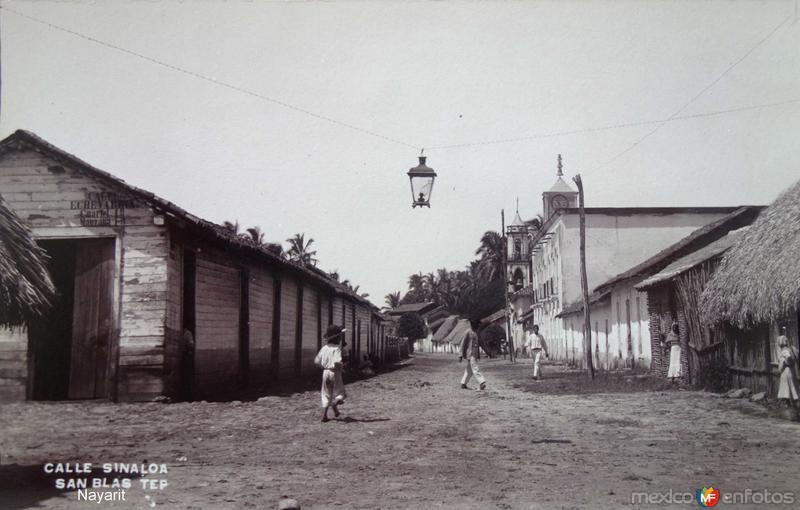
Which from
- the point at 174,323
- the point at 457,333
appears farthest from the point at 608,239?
the point at 457,333

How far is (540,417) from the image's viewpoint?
1116 cm

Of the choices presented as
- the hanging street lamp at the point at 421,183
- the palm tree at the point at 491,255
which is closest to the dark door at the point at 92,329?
the hanging street lamp at the point at 421,183

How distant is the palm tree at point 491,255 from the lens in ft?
254

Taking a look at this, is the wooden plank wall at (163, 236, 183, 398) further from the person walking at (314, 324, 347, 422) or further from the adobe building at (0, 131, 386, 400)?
the person walking at (314, 324, 347, 422)

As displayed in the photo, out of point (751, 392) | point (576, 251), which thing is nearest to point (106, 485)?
point (751, 392)

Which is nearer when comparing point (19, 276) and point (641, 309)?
point (19, 276)

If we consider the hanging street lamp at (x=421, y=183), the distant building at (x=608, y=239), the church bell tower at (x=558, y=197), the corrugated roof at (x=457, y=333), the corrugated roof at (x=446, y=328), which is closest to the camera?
the hanging street lamp at (x=421, y=183)

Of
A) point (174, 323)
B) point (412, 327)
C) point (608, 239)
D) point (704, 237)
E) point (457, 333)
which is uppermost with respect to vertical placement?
point (608, 239)

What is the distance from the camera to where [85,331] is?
13141mm

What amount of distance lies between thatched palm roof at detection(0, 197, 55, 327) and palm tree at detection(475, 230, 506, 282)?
7001cm

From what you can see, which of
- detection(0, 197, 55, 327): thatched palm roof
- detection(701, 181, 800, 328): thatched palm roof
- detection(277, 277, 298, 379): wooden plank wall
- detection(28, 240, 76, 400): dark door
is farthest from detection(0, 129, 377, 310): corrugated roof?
detection(701, 181, 800, 328): thatched palm roof

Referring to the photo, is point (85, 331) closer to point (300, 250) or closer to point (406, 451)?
point (406, 451)

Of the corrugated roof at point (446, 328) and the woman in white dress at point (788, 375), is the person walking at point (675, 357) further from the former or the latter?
the corrugated roof at point (446, 328)

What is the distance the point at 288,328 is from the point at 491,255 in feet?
191
